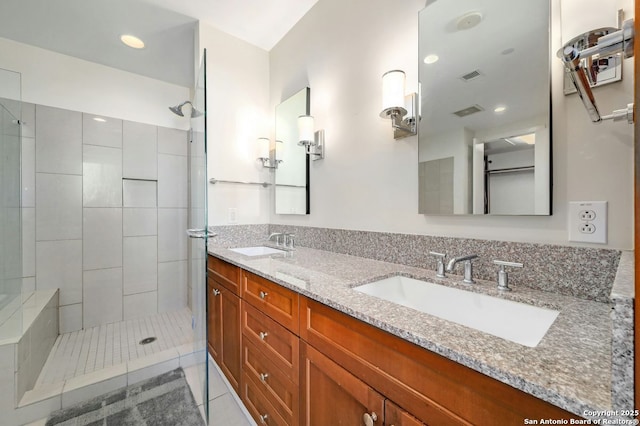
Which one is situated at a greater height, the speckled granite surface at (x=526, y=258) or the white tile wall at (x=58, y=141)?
the white tile wall at (x=58, y=141)

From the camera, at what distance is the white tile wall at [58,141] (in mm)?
2186

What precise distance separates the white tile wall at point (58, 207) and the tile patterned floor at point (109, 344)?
2.98ft

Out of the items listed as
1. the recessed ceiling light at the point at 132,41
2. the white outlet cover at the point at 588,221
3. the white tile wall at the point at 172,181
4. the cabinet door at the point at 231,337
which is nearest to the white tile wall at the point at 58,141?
the white tile wall at the point at 172,181

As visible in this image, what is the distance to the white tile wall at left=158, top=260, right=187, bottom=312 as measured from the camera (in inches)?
108

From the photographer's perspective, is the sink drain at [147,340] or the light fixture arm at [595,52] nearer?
the light fixture arm at [595,52]

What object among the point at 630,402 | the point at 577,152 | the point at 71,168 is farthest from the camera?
the point at 71,168

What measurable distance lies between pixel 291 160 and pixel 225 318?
126cm

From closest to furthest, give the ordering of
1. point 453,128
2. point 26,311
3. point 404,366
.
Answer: point 404,366
point 453,128
point 26,311

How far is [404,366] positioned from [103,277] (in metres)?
2.96

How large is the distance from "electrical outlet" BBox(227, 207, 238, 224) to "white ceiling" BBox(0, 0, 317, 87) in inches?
58.8

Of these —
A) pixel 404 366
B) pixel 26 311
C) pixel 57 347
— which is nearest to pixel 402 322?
pixel 404 366

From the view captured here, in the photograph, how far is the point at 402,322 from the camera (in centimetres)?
63

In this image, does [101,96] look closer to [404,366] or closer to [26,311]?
[26,311]

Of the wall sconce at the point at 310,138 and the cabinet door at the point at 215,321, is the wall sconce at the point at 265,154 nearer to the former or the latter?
the wall sconce at the point at 310,138
